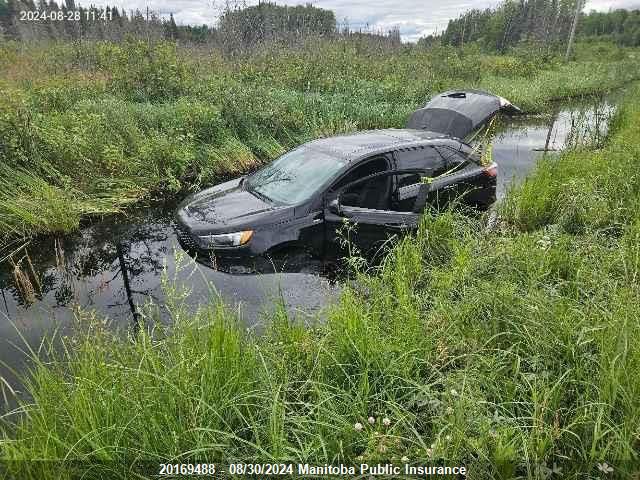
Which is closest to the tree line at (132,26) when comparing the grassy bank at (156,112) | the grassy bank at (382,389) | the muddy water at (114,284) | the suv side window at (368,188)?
the grassy bank at (156,112)

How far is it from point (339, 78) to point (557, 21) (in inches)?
1509

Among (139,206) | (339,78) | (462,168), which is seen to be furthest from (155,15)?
(462,168)

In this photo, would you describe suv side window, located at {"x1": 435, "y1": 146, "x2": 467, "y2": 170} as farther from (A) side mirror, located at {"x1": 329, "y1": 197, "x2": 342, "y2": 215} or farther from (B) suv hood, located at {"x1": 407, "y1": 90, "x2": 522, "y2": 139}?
(A) side mirror, located at {"x1": 329, "y1": 197, "x2": 342, "y2": 215}

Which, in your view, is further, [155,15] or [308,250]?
[155,15]

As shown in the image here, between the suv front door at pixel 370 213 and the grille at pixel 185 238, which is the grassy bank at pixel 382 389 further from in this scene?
the grille at pixel 185 238

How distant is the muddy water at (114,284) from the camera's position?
4.04 metres

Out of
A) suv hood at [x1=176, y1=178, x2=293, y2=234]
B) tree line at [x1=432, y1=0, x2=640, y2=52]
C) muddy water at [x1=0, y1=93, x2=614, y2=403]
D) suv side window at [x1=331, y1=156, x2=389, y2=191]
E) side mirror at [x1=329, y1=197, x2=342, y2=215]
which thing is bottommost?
muddy water at [x1=0, y1=93, x2=614, y2=403]

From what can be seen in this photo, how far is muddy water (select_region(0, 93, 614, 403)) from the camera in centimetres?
404

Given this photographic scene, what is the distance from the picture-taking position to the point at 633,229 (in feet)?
15.0

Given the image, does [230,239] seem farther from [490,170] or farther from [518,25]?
[518,25]

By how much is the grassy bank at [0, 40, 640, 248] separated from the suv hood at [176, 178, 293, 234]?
2327 mm

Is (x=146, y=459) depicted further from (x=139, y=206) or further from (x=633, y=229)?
(x=139, y=206)

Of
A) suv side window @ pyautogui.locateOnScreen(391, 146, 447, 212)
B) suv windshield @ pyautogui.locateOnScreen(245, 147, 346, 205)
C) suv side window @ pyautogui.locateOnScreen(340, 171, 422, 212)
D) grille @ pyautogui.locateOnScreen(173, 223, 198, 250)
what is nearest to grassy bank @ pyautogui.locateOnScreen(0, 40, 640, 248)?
grille @ pyautogui.locateOnScreen(173, 223, 198, 250)

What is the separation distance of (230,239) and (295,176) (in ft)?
4.05
